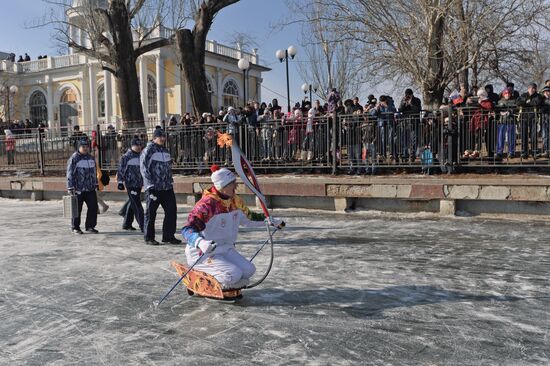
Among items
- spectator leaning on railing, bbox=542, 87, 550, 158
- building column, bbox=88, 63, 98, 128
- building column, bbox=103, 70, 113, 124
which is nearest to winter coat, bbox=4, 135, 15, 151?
spectator leaning on railing, bbox=542, 87, 550, 158

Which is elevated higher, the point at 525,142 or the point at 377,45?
the point at 377,45

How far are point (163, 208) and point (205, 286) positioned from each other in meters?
3.66

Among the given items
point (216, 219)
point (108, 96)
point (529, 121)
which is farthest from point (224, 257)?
point (108, 96)

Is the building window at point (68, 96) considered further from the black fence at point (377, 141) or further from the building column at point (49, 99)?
the black fence at point (377, 141)

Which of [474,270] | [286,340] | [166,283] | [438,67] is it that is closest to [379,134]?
[438,67]

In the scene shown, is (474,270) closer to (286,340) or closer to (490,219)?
(286,340)

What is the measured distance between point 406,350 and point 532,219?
23.5 feet

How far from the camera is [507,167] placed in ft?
35.9

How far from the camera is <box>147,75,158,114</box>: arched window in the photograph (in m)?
40.4

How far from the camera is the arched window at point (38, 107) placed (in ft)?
155

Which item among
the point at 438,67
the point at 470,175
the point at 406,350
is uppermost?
the point at 438,67

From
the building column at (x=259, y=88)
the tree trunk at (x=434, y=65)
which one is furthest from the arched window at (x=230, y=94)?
the tree trunk at (x=434, y=65)

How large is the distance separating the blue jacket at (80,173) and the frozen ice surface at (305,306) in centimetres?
145

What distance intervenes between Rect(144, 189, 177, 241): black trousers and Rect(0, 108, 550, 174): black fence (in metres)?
1.37
